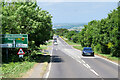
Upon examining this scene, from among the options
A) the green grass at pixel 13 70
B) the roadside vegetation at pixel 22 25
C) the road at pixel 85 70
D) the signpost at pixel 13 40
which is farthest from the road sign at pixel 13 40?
the green grass at pixel 13 70

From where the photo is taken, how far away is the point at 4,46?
24344mm

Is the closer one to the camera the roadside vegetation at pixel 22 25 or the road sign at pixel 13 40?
the road sign at pixel 13 40

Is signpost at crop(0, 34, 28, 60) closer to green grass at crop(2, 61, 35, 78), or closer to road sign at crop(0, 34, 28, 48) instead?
road sign at crop(0, 34, 28, 48)

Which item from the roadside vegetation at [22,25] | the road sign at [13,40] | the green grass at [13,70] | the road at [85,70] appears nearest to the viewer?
the green grass at [13,70]

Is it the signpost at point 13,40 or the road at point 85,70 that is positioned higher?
the signpost at point 13,40

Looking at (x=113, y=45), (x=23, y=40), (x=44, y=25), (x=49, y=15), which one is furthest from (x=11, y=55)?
(x=113, y=45)

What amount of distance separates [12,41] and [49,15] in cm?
934

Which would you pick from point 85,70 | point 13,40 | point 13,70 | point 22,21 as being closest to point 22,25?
point 22,21

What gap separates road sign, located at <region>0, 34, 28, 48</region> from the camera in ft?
80.0

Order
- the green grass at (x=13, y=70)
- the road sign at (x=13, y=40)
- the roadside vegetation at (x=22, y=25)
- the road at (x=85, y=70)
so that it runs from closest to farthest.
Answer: the green grass at (x=13, y=70) < the road at (x=85, y=70) < the road sign at (x=13, y=40) < the roadside vegetation at (x=22, y=25)

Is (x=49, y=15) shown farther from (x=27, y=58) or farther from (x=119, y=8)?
(x=119, y=8)

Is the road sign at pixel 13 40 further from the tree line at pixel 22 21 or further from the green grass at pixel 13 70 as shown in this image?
the green grass at pixel 13 70

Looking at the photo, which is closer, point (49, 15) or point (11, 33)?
point (11, 33)

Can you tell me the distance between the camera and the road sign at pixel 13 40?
80.0 feet
